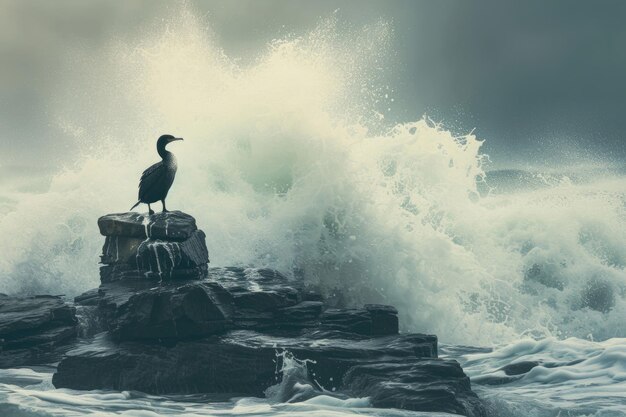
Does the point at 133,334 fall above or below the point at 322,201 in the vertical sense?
below

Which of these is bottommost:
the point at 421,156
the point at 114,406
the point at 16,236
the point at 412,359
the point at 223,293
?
the point at 114,406

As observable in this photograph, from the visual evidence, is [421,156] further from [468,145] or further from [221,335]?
[221,335]

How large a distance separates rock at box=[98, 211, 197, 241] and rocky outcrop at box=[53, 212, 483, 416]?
25 mm

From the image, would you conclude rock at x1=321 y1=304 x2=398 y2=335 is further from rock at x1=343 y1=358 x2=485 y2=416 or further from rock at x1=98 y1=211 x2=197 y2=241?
rock at x1=98 y1=211 x2=197 y2=241

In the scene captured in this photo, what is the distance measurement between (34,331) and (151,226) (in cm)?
220

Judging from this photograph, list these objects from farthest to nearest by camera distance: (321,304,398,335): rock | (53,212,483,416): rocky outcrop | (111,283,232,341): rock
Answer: (321,304,398,335): rock < (111,283,232,341): rock < (53,212,483,416): rocky outcrop

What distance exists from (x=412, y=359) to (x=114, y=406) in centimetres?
351

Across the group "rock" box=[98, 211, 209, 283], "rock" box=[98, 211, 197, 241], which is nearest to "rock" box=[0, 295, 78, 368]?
"rock" box=[98, 211, 209, 283]

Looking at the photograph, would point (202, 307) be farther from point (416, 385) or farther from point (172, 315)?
point (416, 385)

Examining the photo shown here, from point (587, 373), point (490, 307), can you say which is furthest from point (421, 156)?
point (587, 373)

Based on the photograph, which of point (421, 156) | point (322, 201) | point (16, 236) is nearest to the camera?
point (322, 201)

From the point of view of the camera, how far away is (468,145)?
19688 millimetres

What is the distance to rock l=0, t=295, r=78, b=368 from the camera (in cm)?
1073

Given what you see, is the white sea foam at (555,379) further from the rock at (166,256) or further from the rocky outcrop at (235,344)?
the rock at (166,256)
